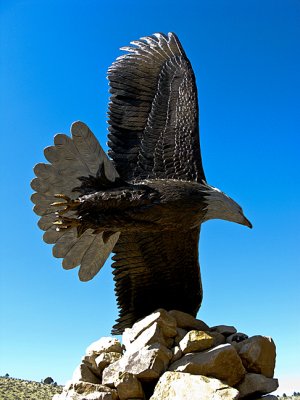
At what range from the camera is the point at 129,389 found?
4000mm

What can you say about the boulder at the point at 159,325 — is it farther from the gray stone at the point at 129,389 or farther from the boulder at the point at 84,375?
the gray stone at the point at 129,389

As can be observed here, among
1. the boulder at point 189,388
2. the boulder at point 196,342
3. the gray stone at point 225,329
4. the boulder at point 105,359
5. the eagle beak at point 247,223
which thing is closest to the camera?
the boulder at point 189,388

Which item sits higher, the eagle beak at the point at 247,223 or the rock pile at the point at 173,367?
the eagle beak at the point at 247,223

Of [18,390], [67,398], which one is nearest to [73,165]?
[67,398]

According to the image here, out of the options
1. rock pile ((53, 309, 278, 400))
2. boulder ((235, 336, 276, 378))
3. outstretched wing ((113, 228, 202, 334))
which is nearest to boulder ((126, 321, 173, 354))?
rock pile ((53, 309, 278, 400))

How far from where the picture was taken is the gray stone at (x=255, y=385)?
13.3 ft

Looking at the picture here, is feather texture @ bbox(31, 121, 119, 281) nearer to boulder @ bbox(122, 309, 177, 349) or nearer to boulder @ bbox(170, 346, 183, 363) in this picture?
boulder @ bbox(122, 309, 177, 349)

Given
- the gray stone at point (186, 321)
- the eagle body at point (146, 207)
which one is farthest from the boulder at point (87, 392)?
the eagle body at point (146, 207)

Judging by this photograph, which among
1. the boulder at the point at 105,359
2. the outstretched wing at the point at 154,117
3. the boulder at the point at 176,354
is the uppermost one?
the outstretched wing at the point at 154,117

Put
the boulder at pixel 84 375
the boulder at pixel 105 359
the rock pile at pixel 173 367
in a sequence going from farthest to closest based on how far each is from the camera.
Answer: the boulder at pixel 105 359 → the boulder at pixel 84 375 → the rock pile at pixel 173 367

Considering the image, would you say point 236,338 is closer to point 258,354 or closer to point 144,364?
point 258,354

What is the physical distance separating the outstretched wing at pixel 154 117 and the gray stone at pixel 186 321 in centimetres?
135

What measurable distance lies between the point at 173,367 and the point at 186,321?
0.63 m

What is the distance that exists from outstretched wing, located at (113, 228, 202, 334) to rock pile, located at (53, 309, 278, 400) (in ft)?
1.48
